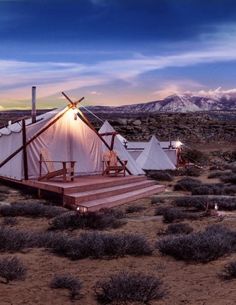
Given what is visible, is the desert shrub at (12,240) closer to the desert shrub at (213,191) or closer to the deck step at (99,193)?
the deck step at (99,193)

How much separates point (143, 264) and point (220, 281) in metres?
1.41

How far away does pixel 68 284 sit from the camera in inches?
245

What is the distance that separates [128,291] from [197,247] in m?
2.41

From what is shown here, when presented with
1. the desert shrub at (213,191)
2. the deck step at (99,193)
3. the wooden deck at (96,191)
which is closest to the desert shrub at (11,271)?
the wooden deck at (96,191)

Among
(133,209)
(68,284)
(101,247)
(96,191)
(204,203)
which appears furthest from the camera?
(96,191)

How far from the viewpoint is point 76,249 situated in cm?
804

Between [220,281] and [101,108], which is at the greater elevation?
[101,108]

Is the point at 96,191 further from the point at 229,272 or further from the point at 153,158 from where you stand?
the point at 153,158

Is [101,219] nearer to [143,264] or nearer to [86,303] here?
[143,264]

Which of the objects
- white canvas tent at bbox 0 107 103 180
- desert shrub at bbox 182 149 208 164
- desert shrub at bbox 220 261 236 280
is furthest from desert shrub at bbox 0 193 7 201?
desert shrub at bbox 182 149 208 164

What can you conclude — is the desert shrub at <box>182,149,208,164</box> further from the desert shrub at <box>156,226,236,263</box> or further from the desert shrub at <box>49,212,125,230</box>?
the desert shrub at <box>156,226,236,263</box>

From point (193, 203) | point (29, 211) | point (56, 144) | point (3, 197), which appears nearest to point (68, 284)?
point (29, 211)

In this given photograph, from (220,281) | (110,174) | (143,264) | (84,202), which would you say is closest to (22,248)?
(143,264)

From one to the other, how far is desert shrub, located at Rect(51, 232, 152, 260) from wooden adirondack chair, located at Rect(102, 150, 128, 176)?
38.3 ft
